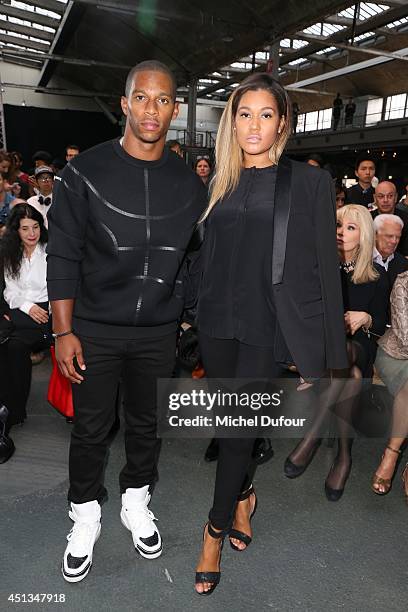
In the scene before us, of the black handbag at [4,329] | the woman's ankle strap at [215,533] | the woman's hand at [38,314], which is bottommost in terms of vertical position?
the woman's ankle strap at [215,533]

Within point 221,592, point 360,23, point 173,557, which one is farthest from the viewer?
point 360,23

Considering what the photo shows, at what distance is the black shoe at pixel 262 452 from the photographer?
2.70m

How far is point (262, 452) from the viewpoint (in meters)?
2.75

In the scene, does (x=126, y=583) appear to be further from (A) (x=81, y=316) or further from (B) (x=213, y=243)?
(B) (x=213, y=243)

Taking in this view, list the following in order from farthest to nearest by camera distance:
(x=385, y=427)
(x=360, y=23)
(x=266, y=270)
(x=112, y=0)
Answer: (x=360, y=23) < (x=112, y=0) < (x=385, y=427) < (x=266, y=270)

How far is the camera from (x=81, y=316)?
5.99 feet

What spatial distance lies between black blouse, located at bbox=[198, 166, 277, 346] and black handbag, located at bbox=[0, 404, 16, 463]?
160 cm

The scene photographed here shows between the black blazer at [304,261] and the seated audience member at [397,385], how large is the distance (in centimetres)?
100

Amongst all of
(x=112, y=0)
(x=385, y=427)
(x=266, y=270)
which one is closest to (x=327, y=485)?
(x=385, y=427)

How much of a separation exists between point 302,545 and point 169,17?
15985 mm

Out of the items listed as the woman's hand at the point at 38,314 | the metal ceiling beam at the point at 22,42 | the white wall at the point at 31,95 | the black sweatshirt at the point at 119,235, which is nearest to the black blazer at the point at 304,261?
the black sweatshirt at the point at 119,235

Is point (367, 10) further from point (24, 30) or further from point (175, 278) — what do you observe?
point (175, 278)

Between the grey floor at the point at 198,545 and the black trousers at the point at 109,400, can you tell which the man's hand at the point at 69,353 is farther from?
the grey floor at the point at 198,545

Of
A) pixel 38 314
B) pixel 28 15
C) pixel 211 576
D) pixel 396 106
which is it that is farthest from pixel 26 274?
pixel 396 106
